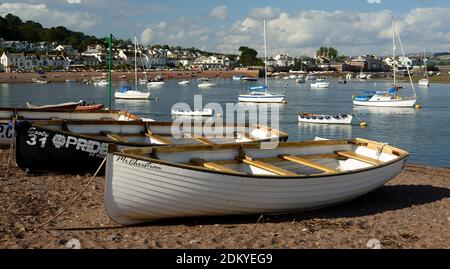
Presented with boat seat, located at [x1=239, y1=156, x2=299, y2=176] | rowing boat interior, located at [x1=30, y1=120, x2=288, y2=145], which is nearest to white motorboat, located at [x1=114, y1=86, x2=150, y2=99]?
rowing boat interior, located at [x1=30, y1=120, x2=288, y2=145]

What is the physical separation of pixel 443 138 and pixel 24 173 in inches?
1158

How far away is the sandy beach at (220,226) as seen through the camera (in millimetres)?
8539

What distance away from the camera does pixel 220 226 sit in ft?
31.6

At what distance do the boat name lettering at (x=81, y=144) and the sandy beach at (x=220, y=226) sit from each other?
1004mm

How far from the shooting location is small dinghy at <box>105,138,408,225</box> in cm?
886

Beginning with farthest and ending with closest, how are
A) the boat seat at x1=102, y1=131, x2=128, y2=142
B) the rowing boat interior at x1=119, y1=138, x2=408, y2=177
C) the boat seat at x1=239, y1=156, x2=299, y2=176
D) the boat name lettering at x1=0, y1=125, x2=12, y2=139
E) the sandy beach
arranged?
the boat name lettering at x1=0, y1=125, x2=12, y2=139 → the boat seat at x1=102, y1=131, x2=128, y2=142 → the boat seat at x1=239, y1=156, x2=299, y2=176 → the rowing boat interior at x1=119, y1=138, x2=408, y2=177 → the sandy beach

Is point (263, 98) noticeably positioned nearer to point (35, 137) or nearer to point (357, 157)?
point (357, 157)

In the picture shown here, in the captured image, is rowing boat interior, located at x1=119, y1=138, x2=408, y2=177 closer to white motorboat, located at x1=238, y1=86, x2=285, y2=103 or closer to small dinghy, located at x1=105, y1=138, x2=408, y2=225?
small dinghy, located at x1=105, y1=138, x2=408, y2=225

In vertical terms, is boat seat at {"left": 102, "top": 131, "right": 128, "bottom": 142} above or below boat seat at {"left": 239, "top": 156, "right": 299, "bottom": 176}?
Answer: above

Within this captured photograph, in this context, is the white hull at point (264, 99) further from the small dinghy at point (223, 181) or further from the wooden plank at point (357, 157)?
the small dinghy at point (223, 181)

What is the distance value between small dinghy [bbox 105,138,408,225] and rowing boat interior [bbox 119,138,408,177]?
2 centimetres

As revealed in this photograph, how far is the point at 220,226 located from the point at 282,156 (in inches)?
124
